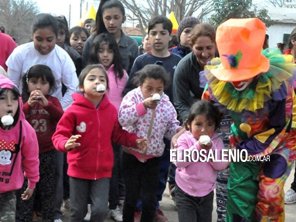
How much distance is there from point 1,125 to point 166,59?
1894mm

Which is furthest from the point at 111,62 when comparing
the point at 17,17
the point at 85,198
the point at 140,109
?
the point at 17,17

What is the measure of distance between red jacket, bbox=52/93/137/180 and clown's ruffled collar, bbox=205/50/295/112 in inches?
37.9

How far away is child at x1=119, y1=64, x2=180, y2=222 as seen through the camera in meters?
4.03

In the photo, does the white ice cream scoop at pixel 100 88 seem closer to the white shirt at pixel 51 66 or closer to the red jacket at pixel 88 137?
the red jacket at pixel 88 137

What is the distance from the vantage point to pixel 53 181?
428cm

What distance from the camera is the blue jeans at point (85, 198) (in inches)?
149

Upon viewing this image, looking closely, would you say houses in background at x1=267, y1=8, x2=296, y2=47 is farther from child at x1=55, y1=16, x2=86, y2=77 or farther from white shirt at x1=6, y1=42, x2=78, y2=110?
white shirt at x1=6, y1=42, x2=78, y2=110

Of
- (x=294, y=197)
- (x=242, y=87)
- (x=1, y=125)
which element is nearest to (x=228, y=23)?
(x=242, y=87)

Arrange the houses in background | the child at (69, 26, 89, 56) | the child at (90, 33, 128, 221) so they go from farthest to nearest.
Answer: the houses in background
the child at (69, 26, 89, 56)
the child at (90, 33, 128, 221)

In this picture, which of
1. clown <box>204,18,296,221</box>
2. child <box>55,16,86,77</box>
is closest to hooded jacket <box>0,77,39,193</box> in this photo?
clown <box>204,18,296,221</box>

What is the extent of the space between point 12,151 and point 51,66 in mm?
1108

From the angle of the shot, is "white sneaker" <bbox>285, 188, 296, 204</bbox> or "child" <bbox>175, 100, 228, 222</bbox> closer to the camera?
"child" <bbox>175, 100, 228, 222</bbox>

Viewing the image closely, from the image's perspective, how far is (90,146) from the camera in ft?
12.5

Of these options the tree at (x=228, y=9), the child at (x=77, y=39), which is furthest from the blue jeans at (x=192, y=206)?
the tree at (x=228, y=9)
